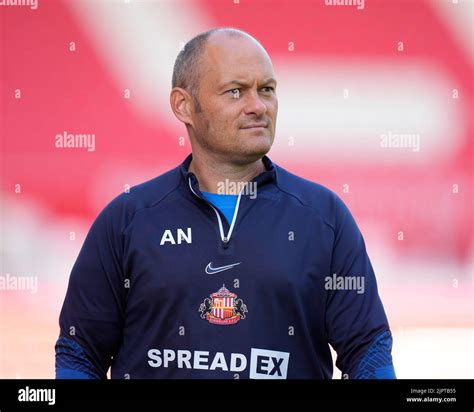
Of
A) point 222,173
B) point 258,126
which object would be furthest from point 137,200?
point 258,126

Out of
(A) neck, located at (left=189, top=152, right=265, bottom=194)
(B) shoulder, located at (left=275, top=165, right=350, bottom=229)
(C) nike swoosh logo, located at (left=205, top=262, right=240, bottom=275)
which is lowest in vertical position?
(C) nike swoosh logo, located at (left=205, top=262, right=240, bottom=275)

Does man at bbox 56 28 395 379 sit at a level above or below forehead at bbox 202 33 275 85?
below

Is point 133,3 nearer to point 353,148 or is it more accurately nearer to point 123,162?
point 123,162

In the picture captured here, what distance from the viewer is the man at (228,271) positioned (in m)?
2.06

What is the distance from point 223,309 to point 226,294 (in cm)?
4

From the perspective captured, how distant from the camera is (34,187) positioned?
5.48 m

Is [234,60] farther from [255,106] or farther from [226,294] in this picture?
[226,294]

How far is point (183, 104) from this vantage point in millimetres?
2408

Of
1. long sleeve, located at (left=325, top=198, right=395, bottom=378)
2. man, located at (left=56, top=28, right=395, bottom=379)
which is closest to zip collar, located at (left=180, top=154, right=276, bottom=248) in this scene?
man, located at (left=56, top=28, right=395, bottom=379)

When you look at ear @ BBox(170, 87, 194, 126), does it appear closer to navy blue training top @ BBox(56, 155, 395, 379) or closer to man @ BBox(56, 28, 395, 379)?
man @ BBox(56, 28, 395, 379)

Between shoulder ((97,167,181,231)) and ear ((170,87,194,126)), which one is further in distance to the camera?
ear ((170,87,194,126))

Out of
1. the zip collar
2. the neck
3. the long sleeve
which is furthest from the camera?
the neck

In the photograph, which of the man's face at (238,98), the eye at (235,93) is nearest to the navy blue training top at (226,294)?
the man's face at (238,98)

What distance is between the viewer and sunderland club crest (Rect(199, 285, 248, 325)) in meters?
2.06
